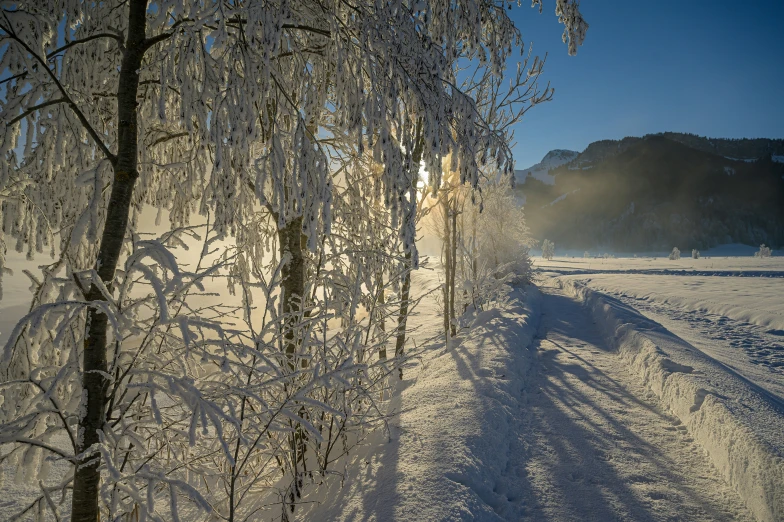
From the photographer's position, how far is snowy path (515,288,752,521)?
2.78 meters

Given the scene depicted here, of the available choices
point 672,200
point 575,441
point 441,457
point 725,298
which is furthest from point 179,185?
point 672,200

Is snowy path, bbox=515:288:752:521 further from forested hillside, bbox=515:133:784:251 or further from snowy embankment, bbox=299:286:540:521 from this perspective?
forested hillside, bbox=515:133:784:251

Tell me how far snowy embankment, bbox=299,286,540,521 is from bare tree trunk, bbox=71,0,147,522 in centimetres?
139

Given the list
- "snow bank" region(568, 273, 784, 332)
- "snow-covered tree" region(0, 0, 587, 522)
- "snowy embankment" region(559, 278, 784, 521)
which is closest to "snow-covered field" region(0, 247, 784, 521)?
"snowy embankment" region(559, 278, 784, 521)

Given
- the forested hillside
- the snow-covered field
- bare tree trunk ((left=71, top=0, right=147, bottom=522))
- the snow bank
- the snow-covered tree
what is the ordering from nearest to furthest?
the snow-covered tree
bare tree trunk ((left=71, top=0, right=147, bottom=522))
the snow-covered field
the snow bank
the forested hillside

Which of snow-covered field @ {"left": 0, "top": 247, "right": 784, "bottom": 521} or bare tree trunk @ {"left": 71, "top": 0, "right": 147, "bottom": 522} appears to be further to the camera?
snow-covered field @ {"left": 0, "top": 247, "right": 784, "bottom": 521}

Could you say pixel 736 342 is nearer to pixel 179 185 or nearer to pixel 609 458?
pixel 609 458

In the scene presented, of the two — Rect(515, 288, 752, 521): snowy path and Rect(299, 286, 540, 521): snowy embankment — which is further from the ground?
Rect(299, 286, 540, 521): snowy embankment

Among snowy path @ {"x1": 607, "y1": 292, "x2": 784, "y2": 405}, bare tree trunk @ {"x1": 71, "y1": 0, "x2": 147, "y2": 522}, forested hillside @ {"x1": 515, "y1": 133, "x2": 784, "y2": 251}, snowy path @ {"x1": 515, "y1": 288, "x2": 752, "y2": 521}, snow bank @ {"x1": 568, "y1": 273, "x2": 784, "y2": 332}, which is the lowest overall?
snowy path @ {"x1": 515, "y1": 288, "x2": 752, "y2": 521}

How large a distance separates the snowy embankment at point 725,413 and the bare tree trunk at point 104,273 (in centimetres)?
443

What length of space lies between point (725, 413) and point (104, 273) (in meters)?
5.29

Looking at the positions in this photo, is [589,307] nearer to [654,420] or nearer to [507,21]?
[654,420]

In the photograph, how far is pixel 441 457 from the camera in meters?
2.92

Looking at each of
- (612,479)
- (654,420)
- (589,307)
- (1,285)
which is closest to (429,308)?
(589,307)
